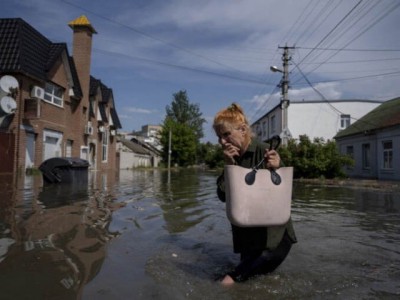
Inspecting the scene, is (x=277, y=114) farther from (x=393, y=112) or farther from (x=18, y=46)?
(x=18, y=46)

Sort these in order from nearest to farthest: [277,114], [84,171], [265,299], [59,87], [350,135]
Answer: [265,299], [84,171], [59,87], [350,135], [277,114]

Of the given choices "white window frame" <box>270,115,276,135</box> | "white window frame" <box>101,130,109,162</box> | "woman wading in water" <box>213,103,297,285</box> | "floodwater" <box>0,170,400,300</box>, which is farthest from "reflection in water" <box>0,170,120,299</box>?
"white window frame" <box>270,115,276,135</box>

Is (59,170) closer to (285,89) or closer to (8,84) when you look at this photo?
(8,84)

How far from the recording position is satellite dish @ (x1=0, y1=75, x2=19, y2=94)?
1900 centimetres

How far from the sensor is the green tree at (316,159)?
2455cm

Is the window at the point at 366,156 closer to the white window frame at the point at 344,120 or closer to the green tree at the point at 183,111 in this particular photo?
the white window frame at the point at 344,120

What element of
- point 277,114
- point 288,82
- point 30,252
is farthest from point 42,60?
point 277,114

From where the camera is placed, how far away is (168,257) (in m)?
4.54

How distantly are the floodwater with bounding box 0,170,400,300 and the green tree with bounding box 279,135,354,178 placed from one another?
54.6ft

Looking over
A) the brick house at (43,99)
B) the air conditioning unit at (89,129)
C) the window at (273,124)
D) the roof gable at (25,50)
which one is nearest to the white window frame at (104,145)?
the brick house at (43,99)

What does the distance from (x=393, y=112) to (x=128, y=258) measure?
28.6m

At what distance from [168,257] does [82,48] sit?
28.3 m

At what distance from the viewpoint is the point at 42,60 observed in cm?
2381

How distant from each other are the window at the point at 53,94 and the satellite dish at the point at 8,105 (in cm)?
521
